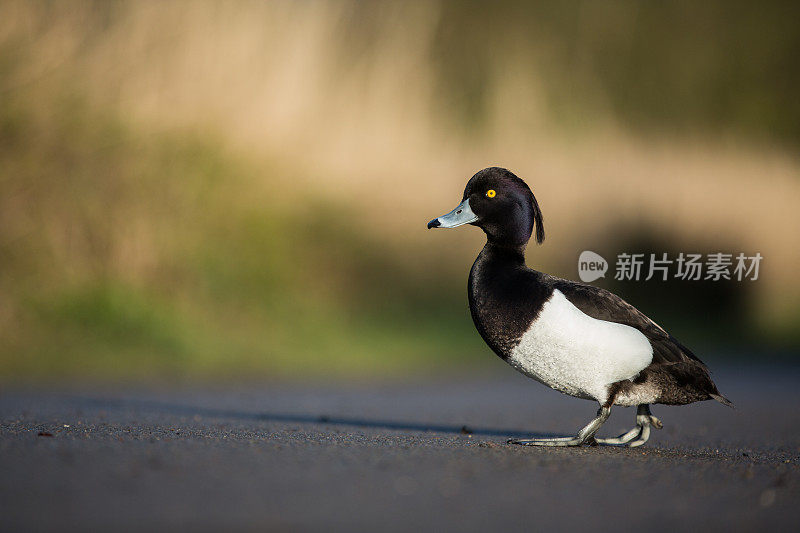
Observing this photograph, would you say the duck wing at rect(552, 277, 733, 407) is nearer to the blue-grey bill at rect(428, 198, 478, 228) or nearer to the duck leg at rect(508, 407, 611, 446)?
the duck leg at rect(508, 407, 611, 446)

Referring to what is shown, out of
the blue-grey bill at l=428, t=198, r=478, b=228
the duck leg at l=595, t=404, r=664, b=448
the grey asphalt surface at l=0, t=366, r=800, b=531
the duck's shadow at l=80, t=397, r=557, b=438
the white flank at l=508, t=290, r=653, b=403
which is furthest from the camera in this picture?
the duck's shadow at l=80, t=397, r=557, b=438

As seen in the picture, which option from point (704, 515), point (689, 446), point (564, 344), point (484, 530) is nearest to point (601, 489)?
point (704, 515)

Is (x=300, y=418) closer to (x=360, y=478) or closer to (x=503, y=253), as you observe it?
(x=503, y=253)

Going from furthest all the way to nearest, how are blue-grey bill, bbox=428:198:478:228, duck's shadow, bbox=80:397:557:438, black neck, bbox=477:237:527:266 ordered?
duck's shadow, bbox=80:397:557:438 → blue-grey bill, bbox=428:198:478:228 → black neck, bbox=477:237:527:266

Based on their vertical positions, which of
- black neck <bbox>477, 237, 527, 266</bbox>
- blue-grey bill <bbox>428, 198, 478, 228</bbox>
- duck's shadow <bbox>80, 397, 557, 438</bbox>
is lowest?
duck's shadow <bbox>80, 397, 557, 438</bbox>

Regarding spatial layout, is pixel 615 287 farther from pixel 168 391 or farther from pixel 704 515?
pixel 704 515

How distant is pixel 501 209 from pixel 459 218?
0.76 ft

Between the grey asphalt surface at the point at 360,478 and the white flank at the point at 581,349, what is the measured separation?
33 cm

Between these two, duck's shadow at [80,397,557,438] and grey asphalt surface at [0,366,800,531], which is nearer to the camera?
grey asphalt surface at [0,366,800,531]

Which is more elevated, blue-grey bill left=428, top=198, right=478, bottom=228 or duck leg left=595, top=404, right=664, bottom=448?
blue-grey bill left=428, top=198, right=478, bottom=228

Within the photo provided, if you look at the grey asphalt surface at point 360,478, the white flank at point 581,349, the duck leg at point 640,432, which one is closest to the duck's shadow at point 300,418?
the grey asphalt surface at point 360,478

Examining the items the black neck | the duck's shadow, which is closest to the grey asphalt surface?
the duck's shadow

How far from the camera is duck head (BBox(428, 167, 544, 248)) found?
14.6ft

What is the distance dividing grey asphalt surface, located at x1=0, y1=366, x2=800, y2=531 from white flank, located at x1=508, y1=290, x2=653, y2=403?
333 mm
